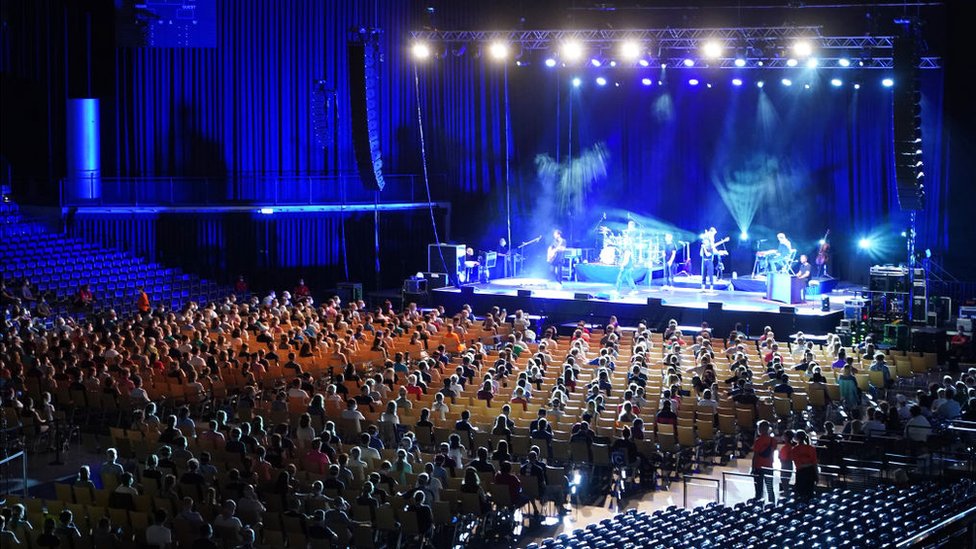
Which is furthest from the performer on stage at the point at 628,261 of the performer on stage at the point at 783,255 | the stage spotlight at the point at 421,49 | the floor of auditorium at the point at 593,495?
the floor of auditorium at the point at 593,495

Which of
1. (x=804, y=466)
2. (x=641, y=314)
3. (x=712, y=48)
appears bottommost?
(x=804, y=466)

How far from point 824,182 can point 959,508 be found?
19.6m

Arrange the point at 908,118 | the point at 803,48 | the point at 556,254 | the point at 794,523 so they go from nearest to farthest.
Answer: the point at 794,523 → the point at 908,118 → the point at 803,48 → the point at 556,254

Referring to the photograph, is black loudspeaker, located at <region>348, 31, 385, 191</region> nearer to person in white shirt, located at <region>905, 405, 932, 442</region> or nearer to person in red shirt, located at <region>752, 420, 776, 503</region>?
person in red shirt, located at <region>752, 420, 776, 503</region>

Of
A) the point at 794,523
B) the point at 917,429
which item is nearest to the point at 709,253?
the point at 917,429

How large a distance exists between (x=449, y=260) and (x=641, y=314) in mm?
6467

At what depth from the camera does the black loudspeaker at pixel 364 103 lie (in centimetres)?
2544

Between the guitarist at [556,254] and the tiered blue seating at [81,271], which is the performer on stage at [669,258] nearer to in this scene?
the guitarist at [556,254]

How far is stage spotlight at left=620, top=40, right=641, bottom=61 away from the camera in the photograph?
2783 centimetres

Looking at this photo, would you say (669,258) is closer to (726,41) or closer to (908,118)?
(726,41)

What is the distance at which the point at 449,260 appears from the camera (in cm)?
3178

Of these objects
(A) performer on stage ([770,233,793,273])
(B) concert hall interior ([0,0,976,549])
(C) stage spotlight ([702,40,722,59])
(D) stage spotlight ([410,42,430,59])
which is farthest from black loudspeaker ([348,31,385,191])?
(A) performer on stage ([770,233,793,273])

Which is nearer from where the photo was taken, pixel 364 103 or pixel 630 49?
pixel 364 103

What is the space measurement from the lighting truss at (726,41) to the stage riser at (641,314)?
5.96 metres
